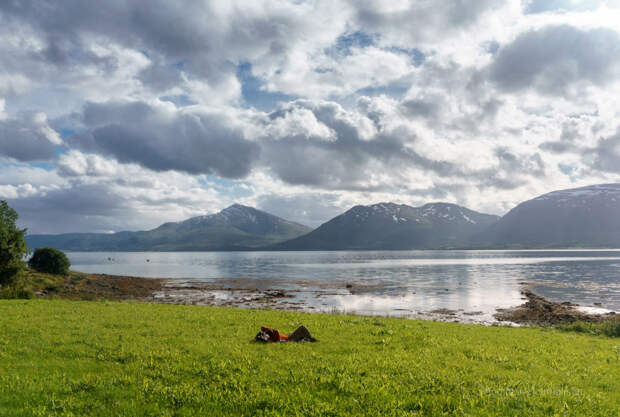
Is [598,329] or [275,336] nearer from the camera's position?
[275,336]

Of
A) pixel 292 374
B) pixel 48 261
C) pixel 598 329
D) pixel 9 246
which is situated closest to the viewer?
pixel 292 374

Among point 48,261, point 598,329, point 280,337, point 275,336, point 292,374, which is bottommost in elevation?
point 598,329

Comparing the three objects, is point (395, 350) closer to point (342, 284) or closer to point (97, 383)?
point (97, 383)

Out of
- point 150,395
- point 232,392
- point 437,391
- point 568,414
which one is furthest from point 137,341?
point 568,414

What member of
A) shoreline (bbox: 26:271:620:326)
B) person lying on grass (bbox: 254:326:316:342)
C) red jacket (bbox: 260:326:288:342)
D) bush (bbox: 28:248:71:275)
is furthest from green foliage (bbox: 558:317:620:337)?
bush (bbox: 28:248:71:275)

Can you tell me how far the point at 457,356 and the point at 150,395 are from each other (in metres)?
12.5

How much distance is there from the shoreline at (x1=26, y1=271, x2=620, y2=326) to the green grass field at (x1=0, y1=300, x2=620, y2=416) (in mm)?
25831

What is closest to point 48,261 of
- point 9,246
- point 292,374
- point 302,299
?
point 9,246

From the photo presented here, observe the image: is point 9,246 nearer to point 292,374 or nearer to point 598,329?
point 292,374

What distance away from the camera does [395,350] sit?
56.0ft

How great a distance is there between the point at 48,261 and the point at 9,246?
3464 cm

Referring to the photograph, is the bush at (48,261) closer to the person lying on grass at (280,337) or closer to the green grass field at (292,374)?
the green grass field at (292,374)

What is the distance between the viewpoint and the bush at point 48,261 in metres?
74.8

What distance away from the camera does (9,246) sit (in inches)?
1780
